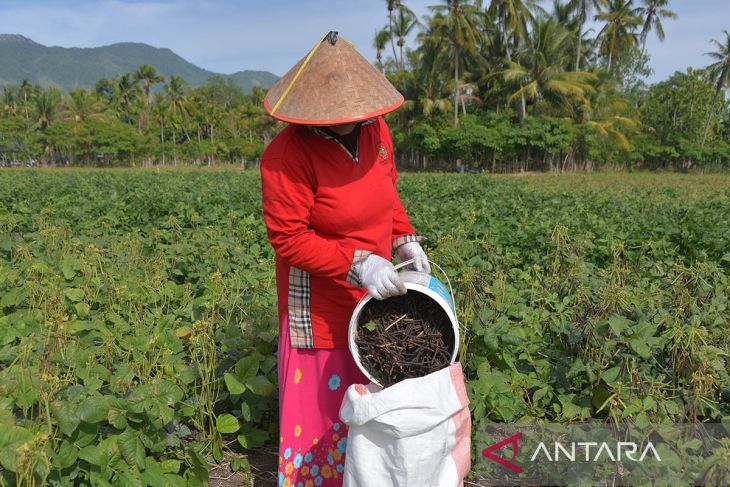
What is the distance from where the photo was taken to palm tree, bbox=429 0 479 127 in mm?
32844

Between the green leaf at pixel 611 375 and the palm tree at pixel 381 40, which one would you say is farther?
the palm tree at pixel 381 40

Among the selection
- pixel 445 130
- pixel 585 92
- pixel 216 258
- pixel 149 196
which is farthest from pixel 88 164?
pixel 216 258

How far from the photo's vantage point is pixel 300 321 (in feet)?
6.57

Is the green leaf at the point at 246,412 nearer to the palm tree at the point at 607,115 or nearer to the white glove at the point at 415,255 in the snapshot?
the white glove at the point at 415,255

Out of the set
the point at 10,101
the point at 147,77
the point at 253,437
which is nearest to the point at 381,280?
the point at 253,437

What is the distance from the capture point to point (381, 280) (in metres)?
1.70

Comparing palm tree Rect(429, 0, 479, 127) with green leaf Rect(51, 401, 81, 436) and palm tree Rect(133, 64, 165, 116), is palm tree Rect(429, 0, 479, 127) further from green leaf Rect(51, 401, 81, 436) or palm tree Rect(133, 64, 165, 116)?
palm tree Rect(133, 64, 165, 116)

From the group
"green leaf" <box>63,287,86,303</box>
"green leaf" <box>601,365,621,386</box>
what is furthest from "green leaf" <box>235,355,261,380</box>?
"green leaf" <box>601,365,621,386</box>

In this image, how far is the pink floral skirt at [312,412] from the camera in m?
2.05

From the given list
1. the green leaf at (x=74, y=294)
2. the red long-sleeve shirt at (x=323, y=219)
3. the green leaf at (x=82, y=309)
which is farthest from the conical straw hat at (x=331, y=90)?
the green leaf at (x=74, y=294)

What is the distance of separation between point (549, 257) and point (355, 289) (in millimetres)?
2850

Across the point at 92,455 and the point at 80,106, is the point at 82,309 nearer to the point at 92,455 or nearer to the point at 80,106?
the point at 92,455

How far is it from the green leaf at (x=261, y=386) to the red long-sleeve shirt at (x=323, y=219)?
0.51 m

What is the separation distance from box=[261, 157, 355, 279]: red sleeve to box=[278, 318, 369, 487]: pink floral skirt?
362mm
